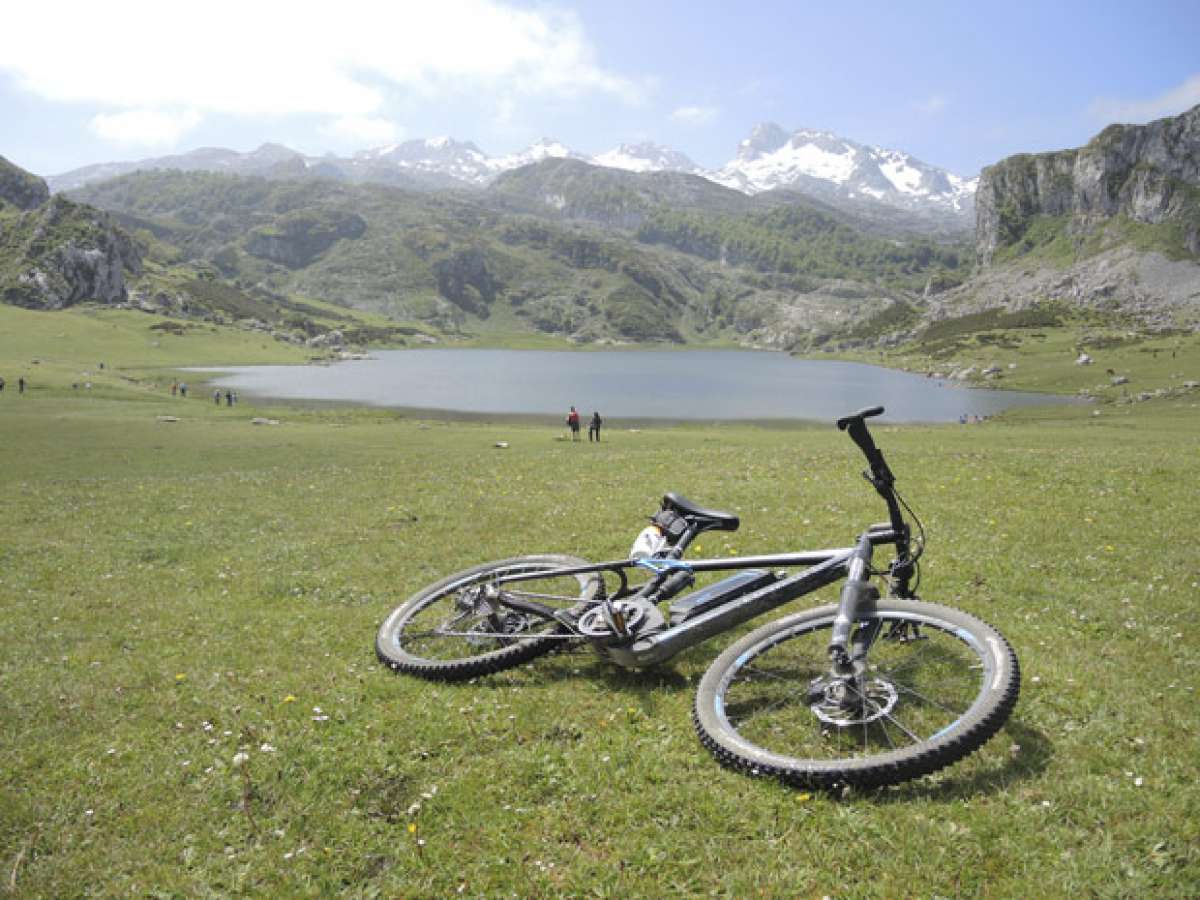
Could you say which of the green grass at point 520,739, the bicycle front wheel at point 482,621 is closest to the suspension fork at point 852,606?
the green grass at point 520,739

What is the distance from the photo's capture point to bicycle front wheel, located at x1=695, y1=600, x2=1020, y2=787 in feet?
20.0

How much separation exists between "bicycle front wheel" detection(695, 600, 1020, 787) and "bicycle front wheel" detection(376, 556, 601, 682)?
98.2 inches

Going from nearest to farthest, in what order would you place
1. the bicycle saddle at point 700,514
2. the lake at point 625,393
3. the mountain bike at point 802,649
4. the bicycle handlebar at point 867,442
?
the mountain bike at point 802,649, the bicycle handlebar at point 867,442, the bicycle saddle at point 700,514, the lake at point 625,393

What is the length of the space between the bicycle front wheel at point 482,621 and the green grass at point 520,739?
0.37 m

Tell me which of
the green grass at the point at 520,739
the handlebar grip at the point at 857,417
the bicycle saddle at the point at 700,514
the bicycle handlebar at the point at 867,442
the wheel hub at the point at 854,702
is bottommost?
the green grass at the point at 520,739

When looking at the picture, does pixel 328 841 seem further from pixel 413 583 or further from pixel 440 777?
pixel 413 583

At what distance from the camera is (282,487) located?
85.4 feet

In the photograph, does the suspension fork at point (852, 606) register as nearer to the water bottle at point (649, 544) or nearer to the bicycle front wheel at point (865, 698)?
the bicycle front wheel at point (865, 698)

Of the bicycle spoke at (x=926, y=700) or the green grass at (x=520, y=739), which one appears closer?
the green grass at (x=520, y=739)

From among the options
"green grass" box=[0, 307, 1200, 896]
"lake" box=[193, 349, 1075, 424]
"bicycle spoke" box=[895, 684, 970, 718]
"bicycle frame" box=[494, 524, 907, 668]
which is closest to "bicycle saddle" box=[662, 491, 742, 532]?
"bicycle frame" box=[494, 524, 907, 668]

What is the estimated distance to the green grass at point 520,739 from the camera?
562 cm

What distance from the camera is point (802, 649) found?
7.84 meters

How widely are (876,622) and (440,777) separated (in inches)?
185

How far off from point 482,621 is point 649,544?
107 inches
